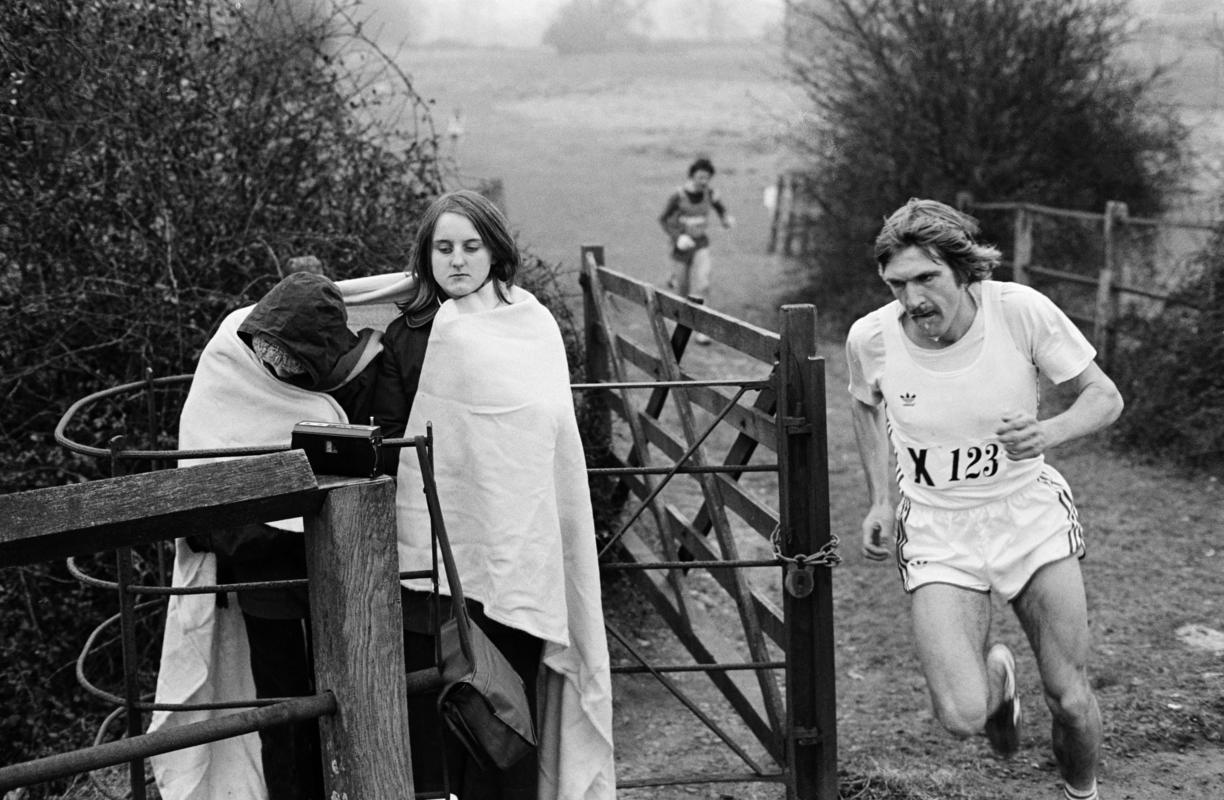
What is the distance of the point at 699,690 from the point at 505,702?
10.1ft

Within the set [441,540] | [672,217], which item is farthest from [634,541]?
[672,217]

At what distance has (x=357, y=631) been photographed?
2275 mm

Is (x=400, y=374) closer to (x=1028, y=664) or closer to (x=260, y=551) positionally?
(x=260, y=551)

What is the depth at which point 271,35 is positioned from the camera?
270 inches

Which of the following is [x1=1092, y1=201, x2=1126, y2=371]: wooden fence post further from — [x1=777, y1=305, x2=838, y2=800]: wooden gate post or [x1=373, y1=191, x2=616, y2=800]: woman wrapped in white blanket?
[x1=373, y1=191, x2=616, y2=800]: woman wrapped in white blanket

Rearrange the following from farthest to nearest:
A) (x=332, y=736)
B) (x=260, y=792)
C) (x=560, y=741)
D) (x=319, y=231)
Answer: (x=319, y=231)
(x=260, y=792)
(x=560, y=741)
(x=332, y=736)

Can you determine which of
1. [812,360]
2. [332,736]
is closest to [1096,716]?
[812,360]

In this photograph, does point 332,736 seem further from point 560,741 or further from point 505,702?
point 560,741

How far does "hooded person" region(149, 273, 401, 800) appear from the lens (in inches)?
131

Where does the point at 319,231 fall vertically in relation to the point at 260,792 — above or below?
above

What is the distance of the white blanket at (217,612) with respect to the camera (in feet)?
11.3

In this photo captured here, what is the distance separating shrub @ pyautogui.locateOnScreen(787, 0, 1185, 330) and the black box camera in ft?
33.7

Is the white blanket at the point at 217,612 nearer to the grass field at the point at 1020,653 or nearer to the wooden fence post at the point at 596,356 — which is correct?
the grass field at the point at 1020,653

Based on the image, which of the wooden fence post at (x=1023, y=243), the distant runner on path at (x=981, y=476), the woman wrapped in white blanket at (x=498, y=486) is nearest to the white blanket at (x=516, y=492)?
the woman wrapped in white blanket at (x=498, y=486)
